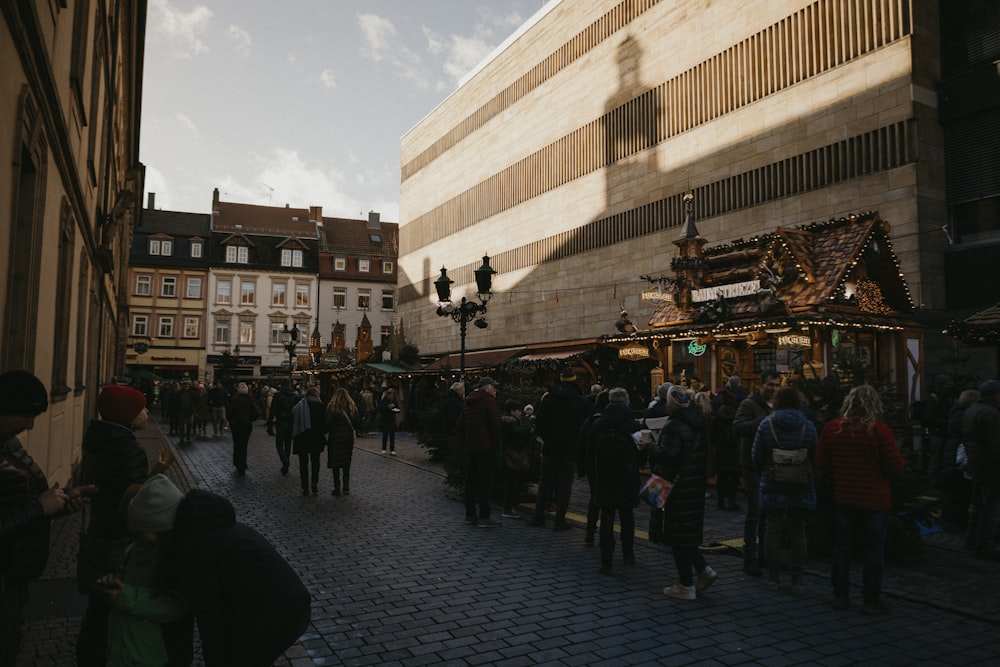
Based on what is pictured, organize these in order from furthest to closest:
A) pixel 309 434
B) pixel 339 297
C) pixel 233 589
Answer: pixel 339 297 → pixel 309 434 → pixel 233 589

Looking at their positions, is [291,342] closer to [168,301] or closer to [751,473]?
[751,473]

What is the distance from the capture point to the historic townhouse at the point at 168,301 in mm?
58062

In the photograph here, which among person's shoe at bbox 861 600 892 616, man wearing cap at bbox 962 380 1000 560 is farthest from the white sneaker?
man wearing cap at bbox 962 380 1000 560

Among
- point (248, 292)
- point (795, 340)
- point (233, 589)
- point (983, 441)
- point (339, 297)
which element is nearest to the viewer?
point (233, 589)

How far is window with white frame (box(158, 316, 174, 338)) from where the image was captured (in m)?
58.6

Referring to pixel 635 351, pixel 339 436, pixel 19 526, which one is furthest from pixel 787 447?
pixel 635 351

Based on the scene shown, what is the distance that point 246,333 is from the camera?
6044 centimetres

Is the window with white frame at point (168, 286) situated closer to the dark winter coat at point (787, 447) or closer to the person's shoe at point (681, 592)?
the person's shoe at point (681, 592)

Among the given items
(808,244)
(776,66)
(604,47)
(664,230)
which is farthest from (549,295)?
(808,244)

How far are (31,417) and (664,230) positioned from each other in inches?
998

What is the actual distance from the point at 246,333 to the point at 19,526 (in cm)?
6102

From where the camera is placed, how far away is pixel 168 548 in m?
2.86

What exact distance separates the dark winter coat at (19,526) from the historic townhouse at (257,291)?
57.5 meters

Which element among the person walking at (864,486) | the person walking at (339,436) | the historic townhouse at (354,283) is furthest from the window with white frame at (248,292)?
the person walking at (864,486)
